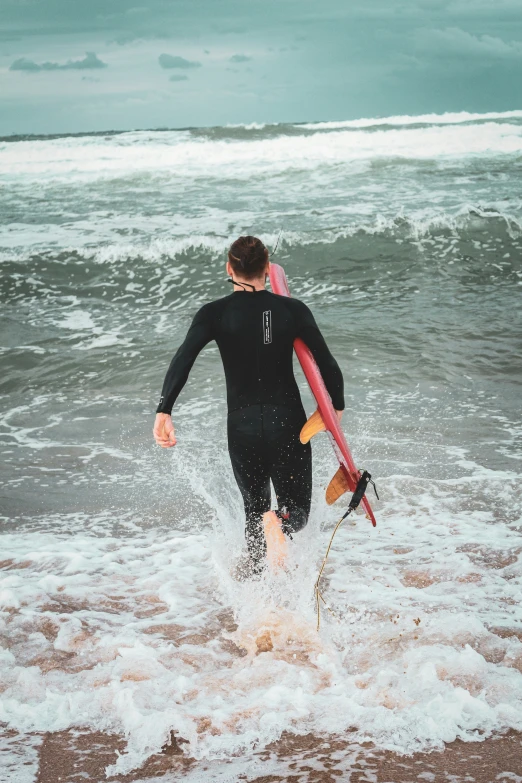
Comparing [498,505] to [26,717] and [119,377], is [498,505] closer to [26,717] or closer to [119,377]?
[26,717]

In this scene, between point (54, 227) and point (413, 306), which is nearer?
point (413, 306)

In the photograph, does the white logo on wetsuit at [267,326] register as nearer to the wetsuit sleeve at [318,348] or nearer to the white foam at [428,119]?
the wetsuit sleeve at [318,348]

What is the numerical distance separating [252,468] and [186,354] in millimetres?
635

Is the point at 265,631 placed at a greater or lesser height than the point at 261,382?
lesser

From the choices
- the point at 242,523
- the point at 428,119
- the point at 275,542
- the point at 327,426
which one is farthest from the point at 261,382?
the point at 428,119

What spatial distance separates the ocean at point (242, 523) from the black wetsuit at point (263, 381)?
398 millimetres

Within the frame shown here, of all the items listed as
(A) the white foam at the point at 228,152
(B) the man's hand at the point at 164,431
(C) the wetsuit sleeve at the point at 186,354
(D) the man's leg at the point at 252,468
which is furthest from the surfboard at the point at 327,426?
(A) the white foam at the point at 228,152

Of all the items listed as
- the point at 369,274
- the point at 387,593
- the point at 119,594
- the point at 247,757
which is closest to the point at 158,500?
the point at 119,594

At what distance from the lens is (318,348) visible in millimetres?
3439

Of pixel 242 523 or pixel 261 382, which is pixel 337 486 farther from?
pixel 242 523

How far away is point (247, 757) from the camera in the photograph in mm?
2602

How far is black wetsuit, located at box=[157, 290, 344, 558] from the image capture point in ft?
11.1

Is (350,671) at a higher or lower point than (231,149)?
lower

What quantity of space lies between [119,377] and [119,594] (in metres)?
4.52
